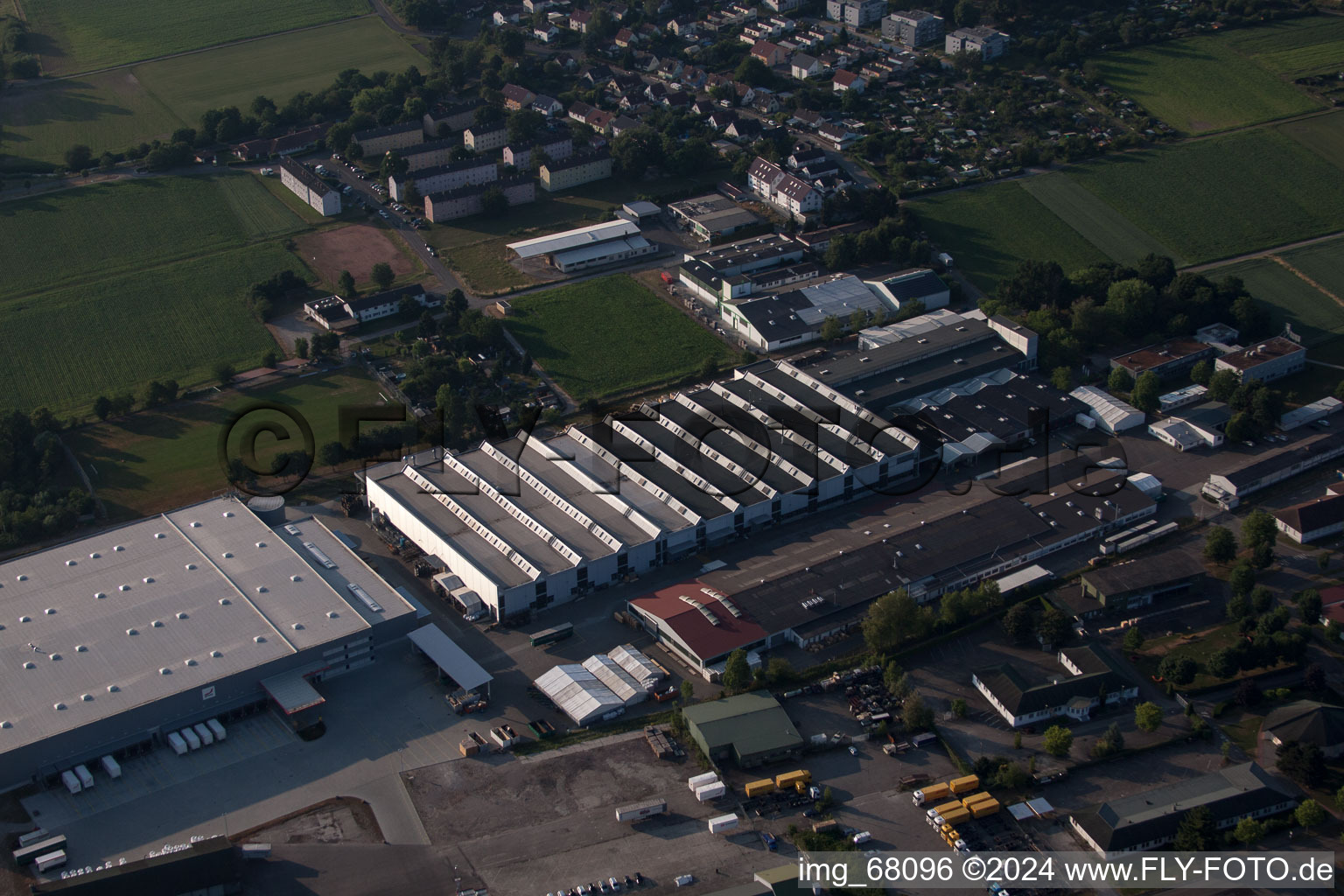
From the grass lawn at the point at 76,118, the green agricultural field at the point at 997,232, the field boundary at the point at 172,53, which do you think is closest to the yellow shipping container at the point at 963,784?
the green agricultural field at the point at 997,232

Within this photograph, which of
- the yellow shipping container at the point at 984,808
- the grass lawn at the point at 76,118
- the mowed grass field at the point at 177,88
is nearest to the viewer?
the yellow shipping container at the point at 984,808

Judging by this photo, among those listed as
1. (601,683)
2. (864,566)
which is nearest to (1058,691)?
(864,566)

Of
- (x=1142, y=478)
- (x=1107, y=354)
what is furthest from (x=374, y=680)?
(x=1107, y=354)

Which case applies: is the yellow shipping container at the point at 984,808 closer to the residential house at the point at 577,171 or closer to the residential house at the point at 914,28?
the residential house at the point at 577,171

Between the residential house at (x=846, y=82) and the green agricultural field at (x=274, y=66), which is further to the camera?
the green agricultural field at (x=274, y=66)

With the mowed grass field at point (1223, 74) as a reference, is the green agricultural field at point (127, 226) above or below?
below

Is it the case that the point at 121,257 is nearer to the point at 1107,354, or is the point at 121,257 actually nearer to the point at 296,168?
the point at 296,168
